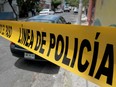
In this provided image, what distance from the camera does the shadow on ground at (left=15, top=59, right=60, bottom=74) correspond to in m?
6.92

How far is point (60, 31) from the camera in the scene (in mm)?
3123

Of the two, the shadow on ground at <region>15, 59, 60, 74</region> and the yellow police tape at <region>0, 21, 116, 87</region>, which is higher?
the yellow police tape at <region>0, 21, 116, 87</region>

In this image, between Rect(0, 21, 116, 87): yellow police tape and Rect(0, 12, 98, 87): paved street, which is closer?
Rect(0, 21, 116, 87): yellow police tape

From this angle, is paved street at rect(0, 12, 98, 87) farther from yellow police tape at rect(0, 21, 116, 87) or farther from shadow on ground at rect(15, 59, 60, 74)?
yellow police tape at rect(0, 21, 116, 87)

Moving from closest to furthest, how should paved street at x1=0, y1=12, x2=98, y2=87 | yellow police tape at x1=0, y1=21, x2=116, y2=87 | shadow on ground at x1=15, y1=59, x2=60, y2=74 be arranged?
yellow police tape at x1=0, y1=21, x2=116, y2=87 < paved street at x1=0, y1=12, x2=98, y2=87 < shadow on ground at x1=15, y1=59, x2=60, y2=74

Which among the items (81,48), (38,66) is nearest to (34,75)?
(38,66)

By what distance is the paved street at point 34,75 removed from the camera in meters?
5.67

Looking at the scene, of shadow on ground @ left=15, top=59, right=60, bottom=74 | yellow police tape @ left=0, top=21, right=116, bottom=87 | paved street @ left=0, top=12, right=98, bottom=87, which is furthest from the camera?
shadow on ground @ left=15, top=59, right=60, bottom=74

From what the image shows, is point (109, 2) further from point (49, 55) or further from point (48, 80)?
point (49, 55)

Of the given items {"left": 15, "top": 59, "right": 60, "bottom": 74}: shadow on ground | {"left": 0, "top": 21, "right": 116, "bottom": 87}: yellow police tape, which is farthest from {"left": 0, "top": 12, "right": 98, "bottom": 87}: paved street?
{"left": 0, "top": 21, "right": 116, "bottom": 87}: yellow police tape

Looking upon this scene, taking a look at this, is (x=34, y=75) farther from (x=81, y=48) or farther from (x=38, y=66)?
(x=81, y=48)

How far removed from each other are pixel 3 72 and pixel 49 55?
11.2 ft

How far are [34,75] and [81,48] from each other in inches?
150

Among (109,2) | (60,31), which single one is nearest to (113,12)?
(109,2)
